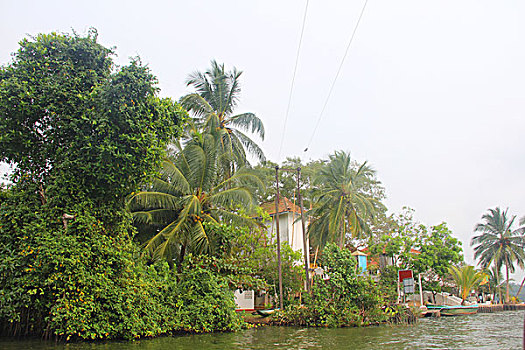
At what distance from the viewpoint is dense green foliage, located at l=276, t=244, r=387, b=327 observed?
16.5 meters

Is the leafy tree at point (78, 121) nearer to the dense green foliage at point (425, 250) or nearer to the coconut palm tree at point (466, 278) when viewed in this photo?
the dense green foliage at point (425, 250)

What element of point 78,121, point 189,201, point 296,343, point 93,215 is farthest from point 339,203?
point 78,121

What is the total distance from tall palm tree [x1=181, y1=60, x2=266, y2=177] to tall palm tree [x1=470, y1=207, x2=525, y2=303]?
1225 inches

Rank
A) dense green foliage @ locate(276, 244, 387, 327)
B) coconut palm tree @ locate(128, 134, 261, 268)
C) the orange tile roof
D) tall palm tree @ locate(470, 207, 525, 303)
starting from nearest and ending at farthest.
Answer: coconut palm tree @ locate(128, 134, 261, 268) → dense green foliage @ locate(276, 244, 387, 327) → the orange tile roof → tall palm tree @ locate(470, 207, 525, 303)

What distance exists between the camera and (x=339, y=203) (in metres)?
23.8

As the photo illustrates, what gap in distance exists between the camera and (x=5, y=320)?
11.5 meters

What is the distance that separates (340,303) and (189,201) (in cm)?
768

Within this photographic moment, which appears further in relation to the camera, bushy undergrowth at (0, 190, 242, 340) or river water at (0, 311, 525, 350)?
bushy undergrowth at (0, 190, 242, 340)

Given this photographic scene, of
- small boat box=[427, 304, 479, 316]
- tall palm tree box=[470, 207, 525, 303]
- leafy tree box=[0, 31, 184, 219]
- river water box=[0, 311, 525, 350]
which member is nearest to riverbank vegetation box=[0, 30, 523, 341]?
leafy tree box=[0, 31, 184, 219]

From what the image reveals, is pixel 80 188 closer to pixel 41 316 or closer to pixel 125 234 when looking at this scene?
pixel 125 234

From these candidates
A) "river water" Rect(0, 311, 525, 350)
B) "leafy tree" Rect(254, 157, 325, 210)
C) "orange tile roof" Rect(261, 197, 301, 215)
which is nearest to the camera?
"river water" Rect(0, 311, 525, 350)

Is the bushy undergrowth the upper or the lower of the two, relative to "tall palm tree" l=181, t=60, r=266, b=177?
lower

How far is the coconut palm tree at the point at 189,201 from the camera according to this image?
53.2 feet

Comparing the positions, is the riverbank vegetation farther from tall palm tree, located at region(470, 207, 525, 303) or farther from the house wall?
tall palm tree, located at region(470, 207, 525, 303)
